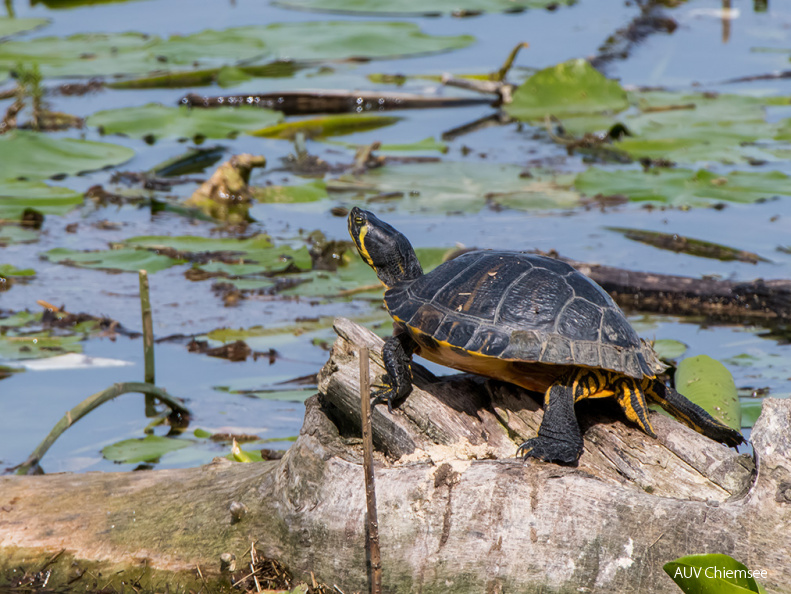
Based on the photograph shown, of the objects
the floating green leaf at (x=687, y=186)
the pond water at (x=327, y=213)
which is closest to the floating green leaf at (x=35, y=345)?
the pond water at (x=327, y=213)

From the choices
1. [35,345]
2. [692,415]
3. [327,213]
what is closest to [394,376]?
[692,415]

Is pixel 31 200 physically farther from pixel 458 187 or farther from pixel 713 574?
pixel 713 574

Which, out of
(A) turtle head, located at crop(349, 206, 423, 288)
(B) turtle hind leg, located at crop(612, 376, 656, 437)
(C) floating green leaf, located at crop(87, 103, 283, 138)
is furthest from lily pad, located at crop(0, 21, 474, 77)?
(B) turtle hind leg, located at crop(612, 376, 656, 437)

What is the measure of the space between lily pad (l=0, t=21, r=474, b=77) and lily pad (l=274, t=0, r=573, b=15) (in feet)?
2.36

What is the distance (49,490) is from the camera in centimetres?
280

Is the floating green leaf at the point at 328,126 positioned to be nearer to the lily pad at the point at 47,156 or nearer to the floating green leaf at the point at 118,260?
the lily pad at the point at 47,156

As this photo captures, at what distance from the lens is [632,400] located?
9.07 feet

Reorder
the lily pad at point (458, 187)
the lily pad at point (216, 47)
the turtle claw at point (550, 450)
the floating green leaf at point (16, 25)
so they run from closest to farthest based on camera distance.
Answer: the turtle claw at point (550, 450) < the lily pad at point (458, 187) < the lily pad at point (216, 47) < the floating green leaf at point (16, 25)

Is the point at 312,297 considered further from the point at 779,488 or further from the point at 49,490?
the point at 779,488

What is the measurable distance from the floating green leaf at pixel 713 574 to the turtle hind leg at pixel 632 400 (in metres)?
0.80

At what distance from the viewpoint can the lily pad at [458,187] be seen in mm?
6324

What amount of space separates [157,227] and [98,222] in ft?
1.46

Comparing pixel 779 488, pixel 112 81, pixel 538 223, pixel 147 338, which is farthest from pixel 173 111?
pixel 779 488

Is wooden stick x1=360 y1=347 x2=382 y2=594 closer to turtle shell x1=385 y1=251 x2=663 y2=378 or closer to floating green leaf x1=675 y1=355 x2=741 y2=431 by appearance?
turtle shell x1=385 y1=251 x2=663 y2=378
